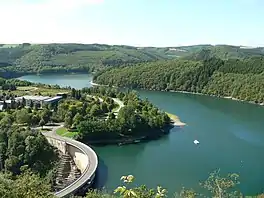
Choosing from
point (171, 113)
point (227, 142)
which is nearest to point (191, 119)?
point (171, 113)

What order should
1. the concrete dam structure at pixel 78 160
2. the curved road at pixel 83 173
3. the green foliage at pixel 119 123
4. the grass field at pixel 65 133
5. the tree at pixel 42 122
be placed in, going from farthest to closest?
the tree at pixel 42 122
the green foliage at pixel 119 123
the grass field at pixel 65 133
the concrete dam structure at pixel 78 160
the curved road at pixel 83 173

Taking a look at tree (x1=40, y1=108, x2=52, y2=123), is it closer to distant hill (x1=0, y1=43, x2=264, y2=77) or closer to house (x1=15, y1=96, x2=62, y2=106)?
house (x1=15, y1=96, x2=62, y2=106)

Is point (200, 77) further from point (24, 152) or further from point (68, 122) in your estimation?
point (24, 152)

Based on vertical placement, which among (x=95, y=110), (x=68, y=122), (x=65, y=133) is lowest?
(x=65, y=133)

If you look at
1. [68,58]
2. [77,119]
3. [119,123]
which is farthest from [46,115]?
[68,58]

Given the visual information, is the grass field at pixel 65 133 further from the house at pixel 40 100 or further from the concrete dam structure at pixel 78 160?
the house at pixel 40 100

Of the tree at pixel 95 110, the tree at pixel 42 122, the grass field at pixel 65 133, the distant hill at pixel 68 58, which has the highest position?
the tree at pixel 95 110

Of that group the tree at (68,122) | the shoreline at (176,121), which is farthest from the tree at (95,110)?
the shoreline at (176,121)
